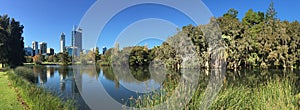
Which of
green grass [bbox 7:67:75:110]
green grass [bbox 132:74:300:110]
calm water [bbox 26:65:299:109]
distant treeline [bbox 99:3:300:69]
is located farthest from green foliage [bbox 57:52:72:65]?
green grass [bbox 132:74:300:110]

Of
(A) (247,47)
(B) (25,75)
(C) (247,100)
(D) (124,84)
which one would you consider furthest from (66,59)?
(C) (247,100)

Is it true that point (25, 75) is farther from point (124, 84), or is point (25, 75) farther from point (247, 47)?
point (247, 47)

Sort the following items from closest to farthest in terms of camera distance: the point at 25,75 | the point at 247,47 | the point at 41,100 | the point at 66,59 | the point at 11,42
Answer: the point at 41,100
the point at 25,75
the point at 247,47
the point at 11,42
the point at 66,59

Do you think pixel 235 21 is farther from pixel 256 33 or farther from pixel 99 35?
pixel 99 35

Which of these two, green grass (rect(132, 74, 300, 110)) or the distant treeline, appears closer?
green grass (rect(132, 74, 300, 110))

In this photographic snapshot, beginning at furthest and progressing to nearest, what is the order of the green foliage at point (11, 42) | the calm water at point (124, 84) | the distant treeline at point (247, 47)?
the distant treeline at point (247, 47) < the green foliage at point (11, 42) < the calm water at point (124, 84)

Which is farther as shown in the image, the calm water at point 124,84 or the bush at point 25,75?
the bush at point 25,75

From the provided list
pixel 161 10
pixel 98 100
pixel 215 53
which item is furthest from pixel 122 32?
pixel 215 53

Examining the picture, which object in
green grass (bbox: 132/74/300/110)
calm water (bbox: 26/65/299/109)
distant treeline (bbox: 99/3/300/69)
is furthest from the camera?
distant treeline (bbox: 99/3/300/69)

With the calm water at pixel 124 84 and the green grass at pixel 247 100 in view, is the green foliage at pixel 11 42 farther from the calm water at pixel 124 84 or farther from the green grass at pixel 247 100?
the green grass at pixel 247 100

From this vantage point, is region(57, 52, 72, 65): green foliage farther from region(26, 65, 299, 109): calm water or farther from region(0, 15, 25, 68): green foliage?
region(26, 65, 299, 109): calm water

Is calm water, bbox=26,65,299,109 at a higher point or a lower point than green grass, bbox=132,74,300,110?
lower

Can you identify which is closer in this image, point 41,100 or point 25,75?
point 41,100

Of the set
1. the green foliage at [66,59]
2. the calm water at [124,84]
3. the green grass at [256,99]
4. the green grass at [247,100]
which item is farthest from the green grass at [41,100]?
the green foliage at [66,59]
